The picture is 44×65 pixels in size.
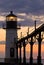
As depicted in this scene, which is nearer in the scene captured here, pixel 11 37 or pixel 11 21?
pixel 11 21

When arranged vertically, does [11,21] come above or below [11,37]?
above

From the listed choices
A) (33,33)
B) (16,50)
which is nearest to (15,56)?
(16,50)

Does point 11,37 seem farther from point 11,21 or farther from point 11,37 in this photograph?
point 11,21

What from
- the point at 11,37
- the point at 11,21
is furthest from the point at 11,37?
the point at 11,21

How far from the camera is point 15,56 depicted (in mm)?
61375

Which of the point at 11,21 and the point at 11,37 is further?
the point at 11,37

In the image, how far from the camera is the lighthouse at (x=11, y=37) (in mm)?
60781

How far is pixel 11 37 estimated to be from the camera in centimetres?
6144

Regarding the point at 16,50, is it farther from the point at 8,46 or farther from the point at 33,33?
the point at 33,33

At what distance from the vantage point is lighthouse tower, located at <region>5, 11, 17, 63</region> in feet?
199

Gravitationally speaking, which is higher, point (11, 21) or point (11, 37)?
point (11, 21)

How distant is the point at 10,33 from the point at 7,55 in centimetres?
374

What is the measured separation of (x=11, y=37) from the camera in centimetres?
6144

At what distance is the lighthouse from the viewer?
60.8 metres
